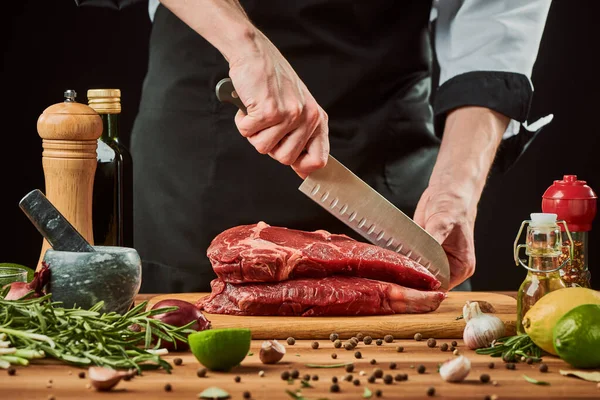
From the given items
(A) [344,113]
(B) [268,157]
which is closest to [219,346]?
(B) [268,157]

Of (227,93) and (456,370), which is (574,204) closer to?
(456,370)

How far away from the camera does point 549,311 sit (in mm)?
1902

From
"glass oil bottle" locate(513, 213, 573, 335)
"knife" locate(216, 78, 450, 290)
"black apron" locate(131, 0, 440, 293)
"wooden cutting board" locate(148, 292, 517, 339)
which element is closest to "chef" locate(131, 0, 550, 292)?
"black apron" locate(131, 0, 440, 293)

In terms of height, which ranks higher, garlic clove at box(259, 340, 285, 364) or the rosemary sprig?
the rosemary sprig

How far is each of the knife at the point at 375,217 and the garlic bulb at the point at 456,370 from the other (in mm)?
863

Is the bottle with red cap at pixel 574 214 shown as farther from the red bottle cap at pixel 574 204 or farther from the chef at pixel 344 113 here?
the chef at pixel 344 113

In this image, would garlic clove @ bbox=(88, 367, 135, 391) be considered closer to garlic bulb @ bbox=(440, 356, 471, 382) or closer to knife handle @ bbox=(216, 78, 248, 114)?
garlic bulb @ bbox=(440, 356, 471, 382)

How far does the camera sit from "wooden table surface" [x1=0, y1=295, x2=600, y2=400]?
5.57ft

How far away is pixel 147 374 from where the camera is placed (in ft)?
5.95

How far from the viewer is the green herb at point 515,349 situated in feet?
6.46

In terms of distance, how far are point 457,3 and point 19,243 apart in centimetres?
252

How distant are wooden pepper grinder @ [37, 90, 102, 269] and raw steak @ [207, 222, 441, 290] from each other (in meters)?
0.39

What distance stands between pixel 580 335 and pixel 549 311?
4.4 inches

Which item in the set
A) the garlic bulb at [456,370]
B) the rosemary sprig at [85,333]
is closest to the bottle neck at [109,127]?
the rosemary sprig at [85,333]
